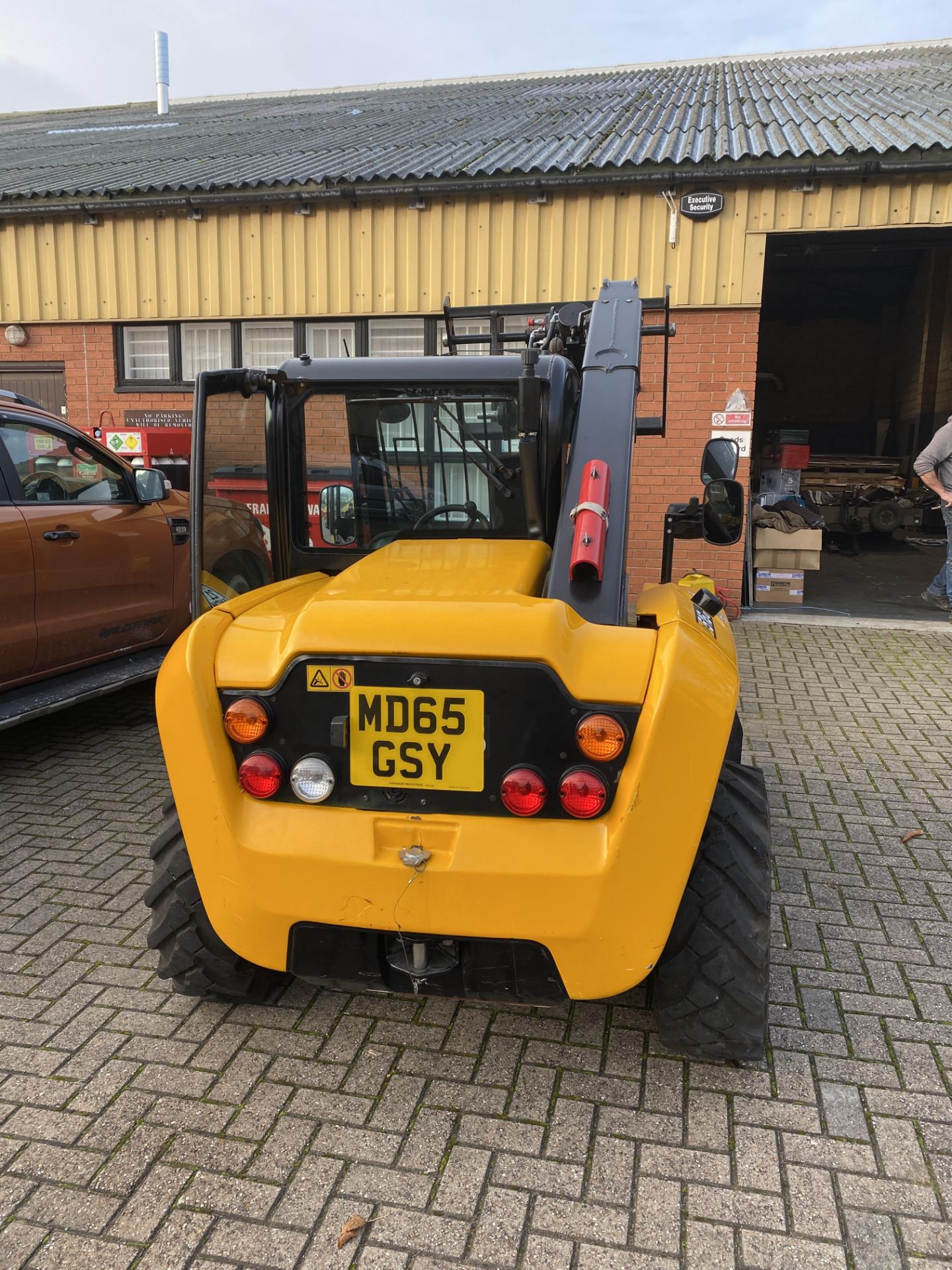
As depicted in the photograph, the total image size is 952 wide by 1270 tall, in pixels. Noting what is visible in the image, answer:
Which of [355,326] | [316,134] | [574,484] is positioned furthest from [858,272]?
[574,484]

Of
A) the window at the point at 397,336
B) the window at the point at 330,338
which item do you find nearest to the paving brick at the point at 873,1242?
the window at the point at 397,336

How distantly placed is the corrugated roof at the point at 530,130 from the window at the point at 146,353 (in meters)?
1.46

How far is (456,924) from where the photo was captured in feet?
7.63

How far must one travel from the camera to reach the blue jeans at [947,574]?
29.6 ft

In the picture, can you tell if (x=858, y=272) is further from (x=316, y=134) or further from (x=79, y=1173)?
(x=79, y=1173)

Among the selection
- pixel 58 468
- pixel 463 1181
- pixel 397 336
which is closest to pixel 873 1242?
pixel 463 1181

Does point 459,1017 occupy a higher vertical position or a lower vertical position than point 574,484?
lower

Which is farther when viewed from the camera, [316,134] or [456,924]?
[316,134]

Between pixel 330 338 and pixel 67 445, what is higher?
pixel 330 338

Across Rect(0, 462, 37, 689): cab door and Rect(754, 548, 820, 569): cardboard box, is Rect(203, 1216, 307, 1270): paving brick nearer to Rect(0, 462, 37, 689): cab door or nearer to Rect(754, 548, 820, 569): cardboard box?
Rect(0, 462, 37, 689): cab door

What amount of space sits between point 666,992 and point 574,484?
5.06 feet

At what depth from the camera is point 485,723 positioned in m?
2.30

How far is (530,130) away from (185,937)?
441 inches

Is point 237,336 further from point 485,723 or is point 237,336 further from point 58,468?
point 485,723
